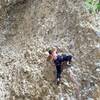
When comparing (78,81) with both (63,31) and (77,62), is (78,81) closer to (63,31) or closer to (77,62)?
(77,62)

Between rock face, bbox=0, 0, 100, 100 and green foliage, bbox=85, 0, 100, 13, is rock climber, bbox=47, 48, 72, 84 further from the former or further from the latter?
green foliage, bbox=85, 0, 100, 13

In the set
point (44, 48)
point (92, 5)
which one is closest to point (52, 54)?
point (44, 48)

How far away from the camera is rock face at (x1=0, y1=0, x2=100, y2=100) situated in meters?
5.98

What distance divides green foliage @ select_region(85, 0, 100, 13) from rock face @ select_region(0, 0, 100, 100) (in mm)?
126

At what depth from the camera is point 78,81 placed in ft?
19.5

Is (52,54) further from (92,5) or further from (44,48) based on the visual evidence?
(92,5)

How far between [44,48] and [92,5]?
1412 mm

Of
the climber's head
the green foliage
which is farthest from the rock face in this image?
the climber's head

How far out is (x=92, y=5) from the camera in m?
6.57

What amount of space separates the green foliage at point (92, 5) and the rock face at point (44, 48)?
0.41ft

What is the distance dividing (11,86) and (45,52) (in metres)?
1.03

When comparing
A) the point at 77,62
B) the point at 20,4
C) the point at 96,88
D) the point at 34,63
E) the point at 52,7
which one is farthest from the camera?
the point at 20,4

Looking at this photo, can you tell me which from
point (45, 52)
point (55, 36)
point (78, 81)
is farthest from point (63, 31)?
point (78, 81)

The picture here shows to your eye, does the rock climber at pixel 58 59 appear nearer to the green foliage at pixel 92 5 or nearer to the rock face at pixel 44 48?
the rock face at pixel 44 48
